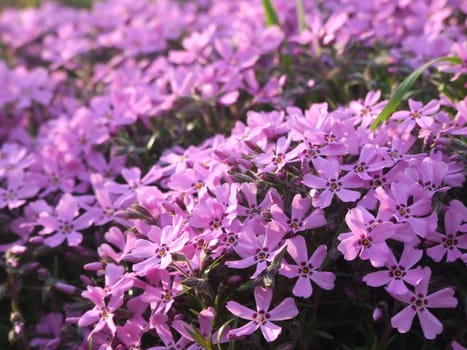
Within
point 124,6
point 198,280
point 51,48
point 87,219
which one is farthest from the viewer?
point 124,6

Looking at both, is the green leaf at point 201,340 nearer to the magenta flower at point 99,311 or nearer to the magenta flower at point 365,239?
the magenta flower at point 99,311

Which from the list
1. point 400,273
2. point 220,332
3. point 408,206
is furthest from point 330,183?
point 220,332

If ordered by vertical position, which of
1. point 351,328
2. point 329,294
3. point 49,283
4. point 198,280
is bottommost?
point 351,328

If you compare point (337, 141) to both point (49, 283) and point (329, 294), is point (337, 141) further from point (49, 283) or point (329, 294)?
point (49, 283)

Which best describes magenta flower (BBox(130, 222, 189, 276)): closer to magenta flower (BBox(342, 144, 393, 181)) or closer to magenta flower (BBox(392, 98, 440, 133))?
magenta flower (BBox(342, 144, 393, 181))

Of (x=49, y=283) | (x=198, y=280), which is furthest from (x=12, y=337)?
(x=198, y=280)

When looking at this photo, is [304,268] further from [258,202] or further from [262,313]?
[258,202]
